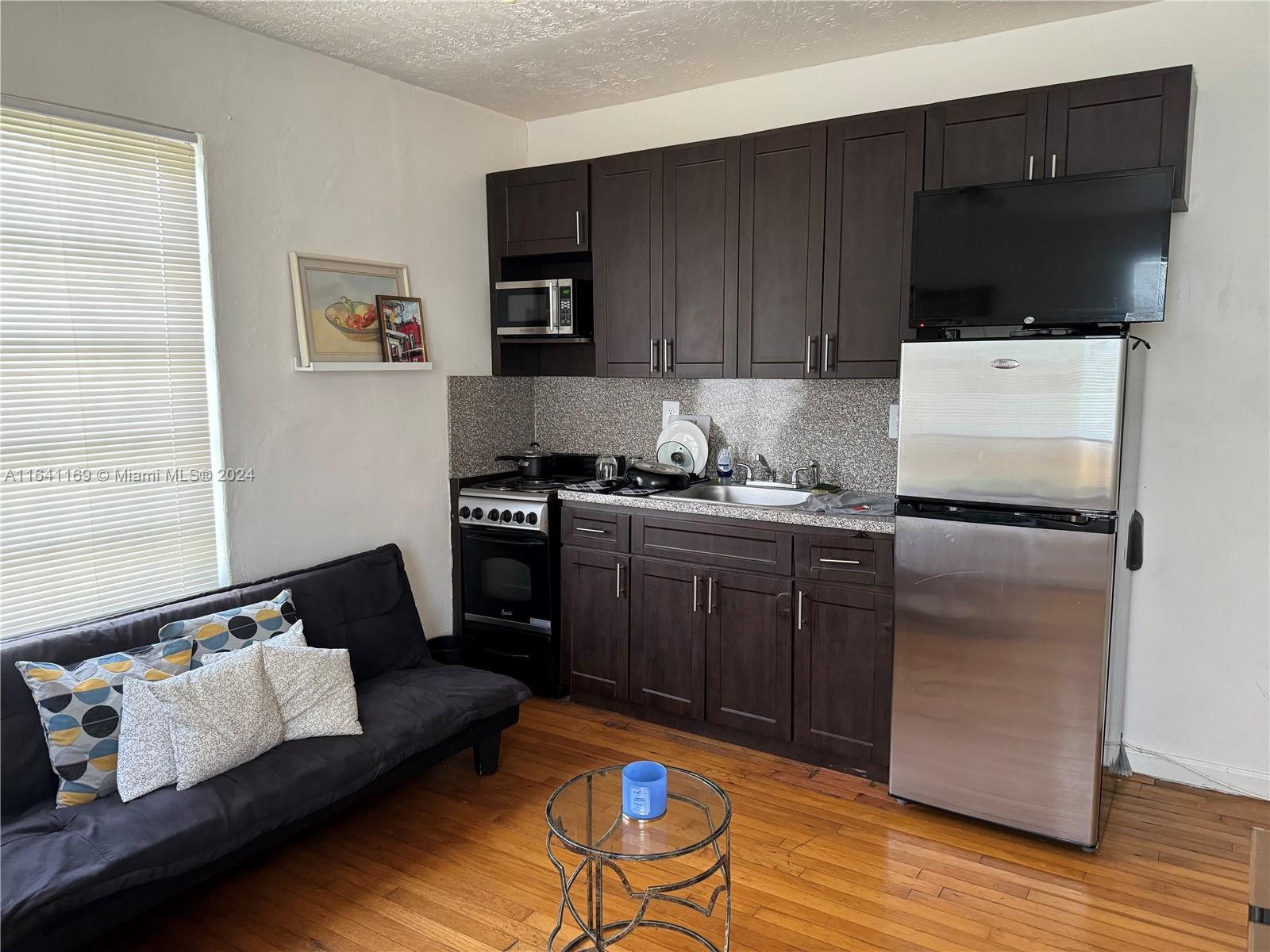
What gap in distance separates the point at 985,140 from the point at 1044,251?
1.90ft

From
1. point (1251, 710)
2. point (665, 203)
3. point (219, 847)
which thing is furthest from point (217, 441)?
point (1251, 710)

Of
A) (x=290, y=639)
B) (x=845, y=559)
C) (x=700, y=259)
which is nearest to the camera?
(x=290, y=639)

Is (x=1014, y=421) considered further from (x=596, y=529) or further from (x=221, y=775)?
(x=221, y=775)

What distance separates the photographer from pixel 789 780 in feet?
10.9

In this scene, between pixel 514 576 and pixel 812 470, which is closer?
pixel 812 470

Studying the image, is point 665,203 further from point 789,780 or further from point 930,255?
point 789,780

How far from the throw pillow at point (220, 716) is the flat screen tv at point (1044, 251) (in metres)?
2.46

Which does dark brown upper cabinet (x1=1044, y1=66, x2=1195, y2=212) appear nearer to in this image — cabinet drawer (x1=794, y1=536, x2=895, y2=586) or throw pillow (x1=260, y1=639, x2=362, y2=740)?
cabinet drawer (x1=794, y1=536, x2=895, y2=586)

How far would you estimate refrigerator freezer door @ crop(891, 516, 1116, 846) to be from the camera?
2.76m

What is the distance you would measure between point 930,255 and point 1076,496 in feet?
3.04

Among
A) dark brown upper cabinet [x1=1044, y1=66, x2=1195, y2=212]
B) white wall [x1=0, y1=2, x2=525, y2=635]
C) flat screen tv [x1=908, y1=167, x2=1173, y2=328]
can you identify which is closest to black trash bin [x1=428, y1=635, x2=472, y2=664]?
white wall [x1=0, y1=2, x2=525, y2=635]

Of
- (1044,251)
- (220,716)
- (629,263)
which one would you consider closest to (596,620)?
(629,263)

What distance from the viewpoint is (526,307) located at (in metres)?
4.23

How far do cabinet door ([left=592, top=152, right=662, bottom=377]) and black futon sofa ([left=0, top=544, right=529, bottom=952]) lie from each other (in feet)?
4.82
